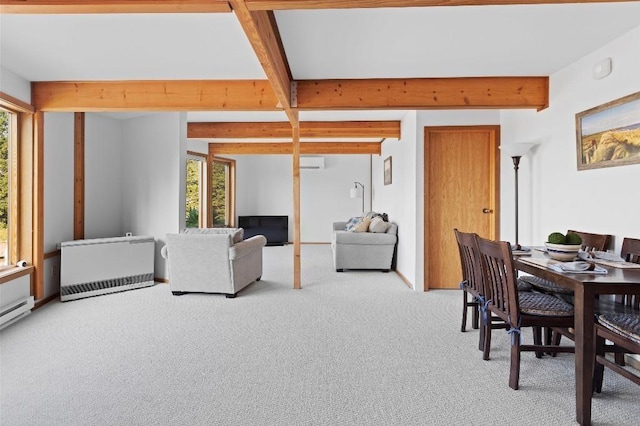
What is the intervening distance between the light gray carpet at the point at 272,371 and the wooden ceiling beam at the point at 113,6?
206cm

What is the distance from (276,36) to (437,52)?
1.30 metres

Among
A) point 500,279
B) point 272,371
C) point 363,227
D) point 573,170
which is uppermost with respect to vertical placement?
point 573,170

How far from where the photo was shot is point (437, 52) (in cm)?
300

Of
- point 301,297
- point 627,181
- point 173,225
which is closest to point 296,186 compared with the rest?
point 301,297

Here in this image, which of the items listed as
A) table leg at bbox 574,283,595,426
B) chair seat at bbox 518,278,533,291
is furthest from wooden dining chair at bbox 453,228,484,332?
table leg at bbox 574,283,595,426

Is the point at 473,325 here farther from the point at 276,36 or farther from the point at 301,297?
the point at 276,36

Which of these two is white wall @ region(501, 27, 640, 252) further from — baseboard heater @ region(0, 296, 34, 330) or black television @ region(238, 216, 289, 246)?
black television @ region(238, 216, 289, 246)

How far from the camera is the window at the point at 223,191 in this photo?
8.46 meters

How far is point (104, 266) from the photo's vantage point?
4.42m

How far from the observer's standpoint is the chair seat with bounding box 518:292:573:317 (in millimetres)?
2164

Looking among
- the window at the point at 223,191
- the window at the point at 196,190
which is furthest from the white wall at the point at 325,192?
the window at the point at 196,190

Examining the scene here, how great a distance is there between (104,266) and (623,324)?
480 centimetres

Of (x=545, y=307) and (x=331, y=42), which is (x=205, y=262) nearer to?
(x=331, y=42)

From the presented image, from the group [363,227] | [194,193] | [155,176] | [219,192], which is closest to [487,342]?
[363,227]
